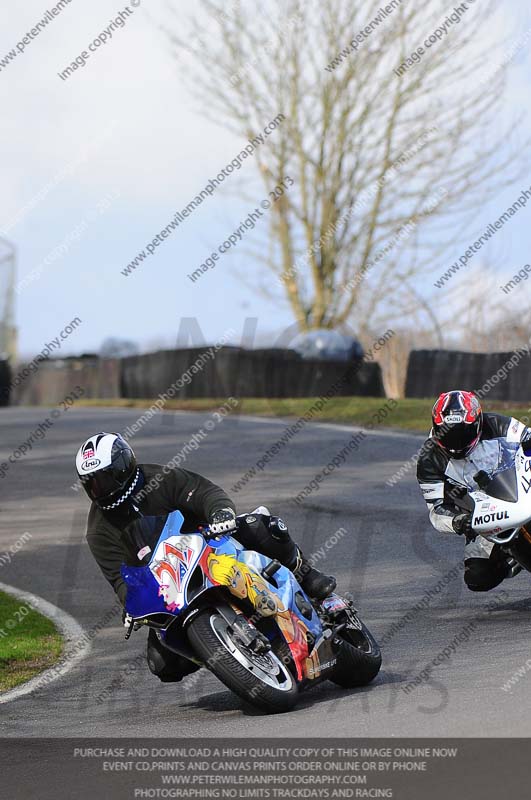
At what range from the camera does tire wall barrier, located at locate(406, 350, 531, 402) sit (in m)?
21.8

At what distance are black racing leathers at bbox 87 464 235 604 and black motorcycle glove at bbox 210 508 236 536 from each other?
0.23 metres

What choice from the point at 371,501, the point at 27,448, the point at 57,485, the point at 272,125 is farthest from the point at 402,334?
the point at 371,501

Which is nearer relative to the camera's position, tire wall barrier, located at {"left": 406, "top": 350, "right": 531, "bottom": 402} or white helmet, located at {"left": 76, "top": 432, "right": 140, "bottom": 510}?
white helmet, located at {"left": 76, "top": 432, "right": 140, "bottom": 510}

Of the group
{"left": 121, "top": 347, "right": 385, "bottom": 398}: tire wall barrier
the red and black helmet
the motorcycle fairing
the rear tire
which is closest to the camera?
the motorcycle fairing

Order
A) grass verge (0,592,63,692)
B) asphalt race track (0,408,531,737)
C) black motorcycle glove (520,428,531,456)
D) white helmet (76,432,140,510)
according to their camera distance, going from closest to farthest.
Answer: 1. asphalt race track (0,408,531,737)
2. white helmet (76,432,140,510)
3. black motorcycle glove (520,428,531,456)
4. grass verge (0,592,63,692)

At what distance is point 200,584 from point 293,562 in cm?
79

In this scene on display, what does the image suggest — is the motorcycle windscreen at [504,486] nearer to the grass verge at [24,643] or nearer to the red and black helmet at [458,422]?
the red and black helmet at [458,422]

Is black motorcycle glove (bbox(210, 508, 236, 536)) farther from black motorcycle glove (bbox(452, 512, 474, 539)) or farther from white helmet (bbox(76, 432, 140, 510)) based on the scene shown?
black motorcycle glove (bbox(452, 512, 474, 539))

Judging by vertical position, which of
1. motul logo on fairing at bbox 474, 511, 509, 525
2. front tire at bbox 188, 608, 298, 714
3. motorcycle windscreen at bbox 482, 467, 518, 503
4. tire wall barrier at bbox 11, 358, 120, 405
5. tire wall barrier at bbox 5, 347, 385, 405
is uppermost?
motorcycle windscreen at bbox 482, 467, 518, 503

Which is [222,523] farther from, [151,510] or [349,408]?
[349,408]

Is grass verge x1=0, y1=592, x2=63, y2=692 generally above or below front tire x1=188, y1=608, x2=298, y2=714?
below

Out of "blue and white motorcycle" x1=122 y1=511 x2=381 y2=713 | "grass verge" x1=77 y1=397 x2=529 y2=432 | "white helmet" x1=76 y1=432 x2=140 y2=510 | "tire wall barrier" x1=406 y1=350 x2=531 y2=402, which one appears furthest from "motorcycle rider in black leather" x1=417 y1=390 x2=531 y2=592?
"tire wall barrier" x1=406 y1=350 x2=531 y2=402

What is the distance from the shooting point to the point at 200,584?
662cm

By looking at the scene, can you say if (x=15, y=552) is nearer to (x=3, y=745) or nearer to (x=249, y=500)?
(x=249, y=500)
